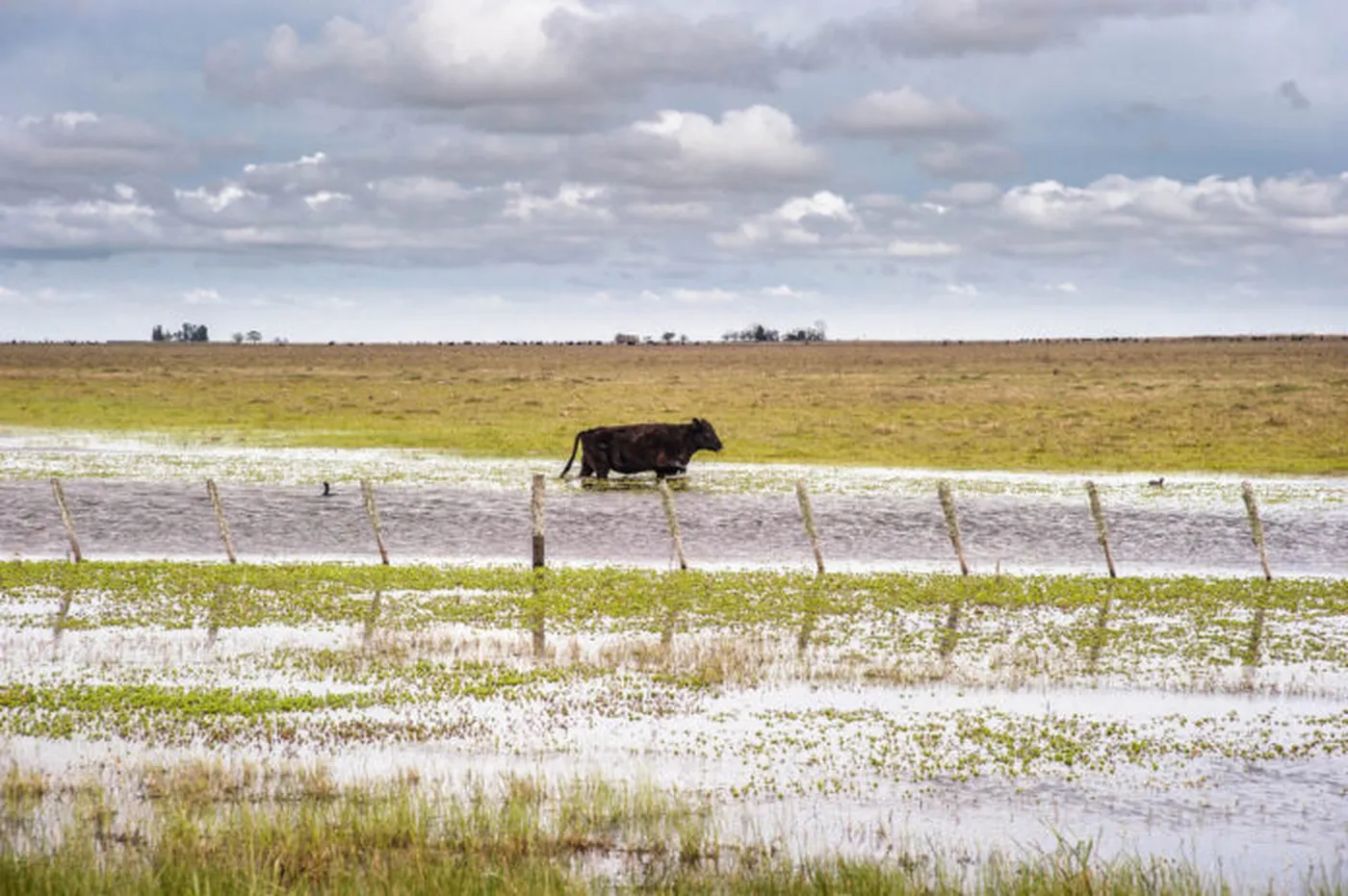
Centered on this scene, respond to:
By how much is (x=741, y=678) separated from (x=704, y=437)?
29710 mm

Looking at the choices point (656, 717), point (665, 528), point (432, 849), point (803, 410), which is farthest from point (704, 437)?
point (432, 849)

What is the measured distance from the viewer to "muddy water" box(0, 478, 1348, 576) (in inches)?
1149

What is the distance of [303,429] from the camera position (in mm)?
64250

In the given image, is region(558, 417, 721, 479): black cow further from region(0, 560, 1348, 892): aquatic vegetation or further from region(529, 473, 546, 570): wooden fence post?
region(0, 560, 1348, 892): aquatic vegetation

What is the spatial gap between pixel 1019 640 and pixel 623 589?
23.5 feet

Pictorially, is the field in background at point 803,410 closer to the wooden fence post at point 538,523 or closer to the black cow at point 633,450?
the black cow at point 633,450

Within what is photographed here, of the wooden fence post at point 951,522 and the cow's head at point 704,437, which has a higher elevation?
the cow's head at point 704,437

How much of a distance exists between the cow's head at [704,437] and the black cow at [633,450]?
1.10m

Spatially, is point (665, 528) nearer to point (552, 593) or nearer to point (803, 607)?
point (552, 593)

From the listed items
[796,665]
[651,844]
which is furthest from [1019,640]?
[651,844]

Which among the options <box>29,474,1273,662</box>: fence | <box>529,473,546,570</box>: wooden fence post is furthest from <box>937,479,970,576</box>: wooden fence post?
<box>529,473,546,570</box>: wooden fence post

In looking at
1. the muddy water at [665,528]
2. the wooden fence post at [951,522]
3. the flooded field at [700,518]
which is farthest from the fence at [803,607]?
the flooded field at [700,518]

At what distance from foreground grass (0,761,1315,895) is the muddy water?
53.0 feet

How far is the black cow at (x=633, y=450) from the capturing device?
147 feet
